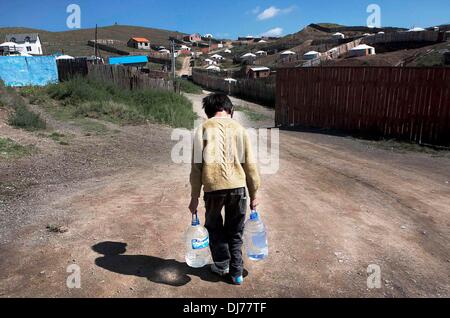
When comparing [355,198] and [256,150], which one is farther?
[256,150]

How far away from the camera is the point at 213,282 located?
3312mm

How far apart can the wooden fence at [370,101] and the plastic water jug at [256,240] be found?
902cm

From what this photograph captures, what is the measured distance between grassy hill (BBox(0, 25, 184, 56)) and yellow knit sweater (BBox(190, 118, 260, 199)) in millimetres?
75001

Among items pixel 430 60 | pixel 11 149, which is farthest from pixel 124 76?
pixel 430 60

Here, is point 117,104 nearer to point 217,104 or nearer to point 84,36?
point 217,104

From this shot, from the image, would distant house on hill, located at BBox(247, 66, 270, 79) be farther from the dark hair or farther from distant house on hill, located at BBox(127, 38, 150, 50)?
distant house on hill, located at BBox(127, 38, 150, 50)

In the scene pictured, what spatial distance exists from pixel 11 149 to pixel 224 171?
619 cm

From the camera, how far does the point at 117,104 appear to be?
45.8 feet

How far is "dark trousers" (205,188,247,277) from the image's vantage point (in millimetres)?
3166

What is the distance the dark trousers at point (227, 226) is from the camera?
3.17m

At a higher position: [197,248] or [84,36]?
[84,36]
